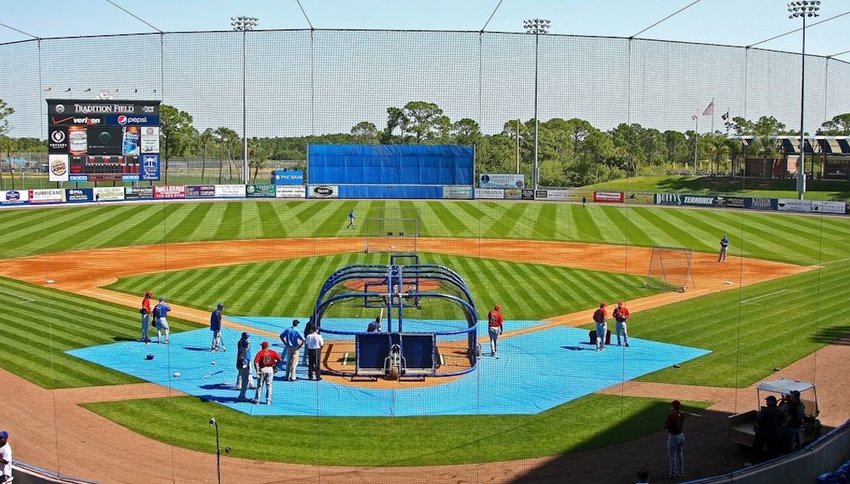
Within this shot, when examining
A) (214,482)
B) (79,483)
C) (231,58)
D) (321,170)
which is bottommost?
(214,482)

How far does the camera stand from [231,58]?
19375 millimetres

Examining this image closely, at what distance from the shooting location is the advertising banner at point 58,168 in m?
41.3

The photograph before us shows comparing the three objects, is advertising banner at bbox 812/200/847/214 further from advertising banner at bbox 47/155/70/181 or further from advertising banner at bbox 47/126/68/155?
advertising banner at bbox 47/155/70/181

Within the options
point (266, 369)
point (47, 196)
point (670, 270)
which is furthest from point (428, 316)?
point (47, 196)

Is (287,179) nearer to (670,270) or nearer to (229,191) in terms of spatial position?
(229,191)

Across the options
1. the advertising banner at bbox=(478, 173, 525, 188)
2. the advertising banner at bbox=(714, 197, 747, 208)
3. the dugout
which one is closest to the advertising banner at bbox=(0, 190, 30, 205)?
the dugout

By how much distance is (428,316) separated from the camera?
74.2 ft

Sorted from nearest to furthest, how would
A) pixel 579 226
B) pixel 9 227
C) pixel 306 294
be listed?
pixel 306 294, pixel 9 227, pixel 579 226

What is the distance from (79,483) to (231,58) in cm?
1284

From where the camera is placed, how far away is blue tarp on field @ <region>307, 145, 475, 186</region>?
3112 cm

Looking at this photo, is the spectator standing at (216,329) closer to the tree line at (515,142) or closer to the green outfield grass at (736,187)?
the tree line at (515,142)

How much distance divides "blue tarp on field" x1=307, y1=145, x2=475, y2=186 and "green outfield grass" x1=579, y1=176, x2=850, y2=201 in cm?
1806

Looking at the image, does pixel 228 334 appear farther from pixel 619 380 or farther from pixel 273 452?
pixel 619 380

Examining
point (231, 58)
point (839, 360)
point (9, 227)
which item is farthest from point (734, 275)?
point (9, 227)
